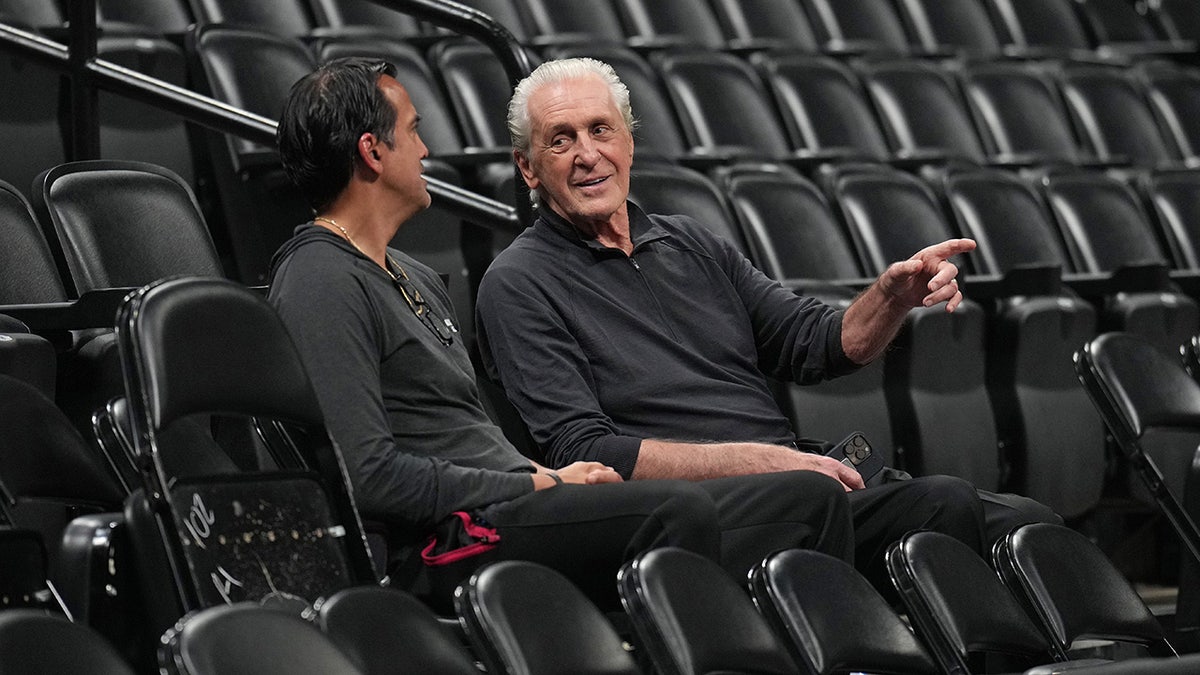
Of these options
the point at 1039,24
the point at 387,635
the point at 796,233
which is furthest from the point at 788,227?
the point at 1039,24

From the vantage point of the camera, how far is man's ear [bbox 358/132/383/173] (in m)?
1.44

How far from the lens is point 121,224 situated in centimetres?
173

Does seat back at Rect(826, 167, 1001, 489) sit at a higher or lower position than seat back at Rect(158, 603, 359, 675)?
lower

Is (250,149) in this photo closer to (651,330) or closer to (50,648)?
(651,330)

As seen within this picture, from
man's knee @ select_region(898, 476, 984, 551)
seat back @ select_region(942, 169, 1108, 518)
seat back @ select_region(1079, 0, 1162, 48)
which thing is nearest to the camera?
man's knee @ select_region(898, 476, 984, 551)

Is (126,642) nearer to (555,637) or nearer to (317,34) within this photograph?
(555,637)

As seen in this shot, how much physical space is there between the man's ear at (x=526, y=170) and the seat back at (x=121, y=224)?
0.34 metres

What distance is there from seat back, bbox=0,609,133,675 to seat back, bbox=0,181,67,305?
2.61 feet

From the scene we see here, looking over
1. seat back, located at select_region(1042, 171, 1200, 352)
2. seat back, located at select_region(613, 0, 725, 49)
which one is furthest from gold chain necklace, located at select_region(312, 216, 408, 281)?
seat back, located at select_region(613, 0, 725, 49)

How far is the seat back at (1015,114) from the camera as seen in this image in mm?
3426

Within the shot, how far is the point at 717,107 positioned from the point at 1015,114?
2.62ft

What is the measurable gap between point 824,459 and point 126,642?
2.18 feet

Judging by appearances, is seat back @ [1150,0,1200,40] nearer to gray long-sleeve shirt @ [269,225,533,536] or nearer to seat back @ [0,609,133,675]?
gray long-sleeve shirt @ [269,225,533,536]

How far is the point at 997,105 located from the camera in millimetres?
3451
